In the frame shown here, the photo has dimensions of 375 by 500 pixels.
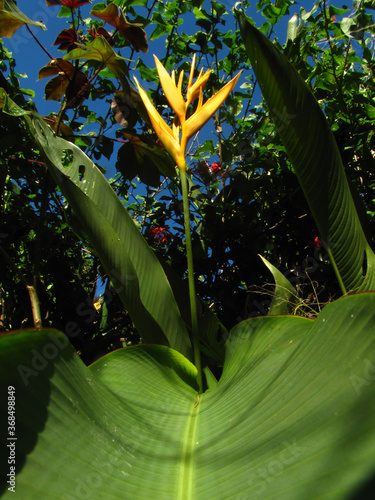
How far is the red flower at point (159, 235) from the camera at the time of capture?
1601 mm

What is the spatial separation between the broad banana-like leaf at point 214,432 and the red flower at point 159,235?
1.17m

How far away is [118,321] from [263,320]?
0.87 m

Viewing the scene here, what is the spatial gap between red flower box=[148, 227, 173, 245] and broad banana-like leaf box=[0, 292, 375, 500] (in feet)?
3.82

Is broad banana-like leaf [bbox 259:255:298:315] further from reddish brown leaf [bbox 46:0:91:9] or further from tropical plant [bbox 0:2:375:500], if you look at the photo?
reddish brown leaf [bbox 46:0:91:9]

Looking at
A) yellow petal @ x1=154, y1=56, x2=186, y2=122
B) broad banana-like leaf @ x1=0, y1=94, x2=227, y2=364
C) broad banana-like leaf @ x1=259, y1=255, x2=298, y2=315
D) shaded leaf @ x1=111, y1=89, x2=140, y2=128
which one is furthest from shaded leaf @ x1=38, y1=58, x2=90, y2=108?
broad banana-like leaf @ x1=259, y1=255, x2=298, y2=315

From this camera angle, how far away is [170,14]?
1.48 metres

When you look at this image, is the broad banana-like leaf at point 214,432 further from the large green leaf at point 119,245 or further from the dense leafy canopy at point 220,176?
the dense leafy canopy at point 220,176

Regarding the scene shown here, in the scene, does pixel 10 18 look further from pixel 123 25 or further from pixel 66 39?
pixel 123 25

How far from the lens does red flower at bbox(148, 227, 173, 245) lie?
1.60 meters

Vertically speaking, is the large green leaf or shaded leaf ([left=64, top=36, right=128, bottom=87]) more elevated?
shaded leaf ([left=64, top=36, right=128, bottom=87])

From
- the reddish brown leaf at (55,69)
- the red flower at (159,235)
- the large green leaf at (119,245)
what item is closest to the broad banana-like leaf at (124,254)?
the large green leaf at (119,245)

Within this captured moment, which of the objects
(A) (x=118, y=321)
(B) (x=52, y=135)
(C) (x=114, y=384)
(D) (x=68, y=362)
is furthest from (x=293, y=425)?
(A) (x=118, y=321)

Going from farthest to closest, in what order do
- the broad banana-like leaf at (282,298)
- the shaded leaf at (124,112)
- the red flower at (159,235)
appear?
the red flower at (159,235) < the shaded leaf at (124,112) < the broad banana-like leaf at (282,298)

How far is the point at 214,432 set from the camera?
0.42 meters
